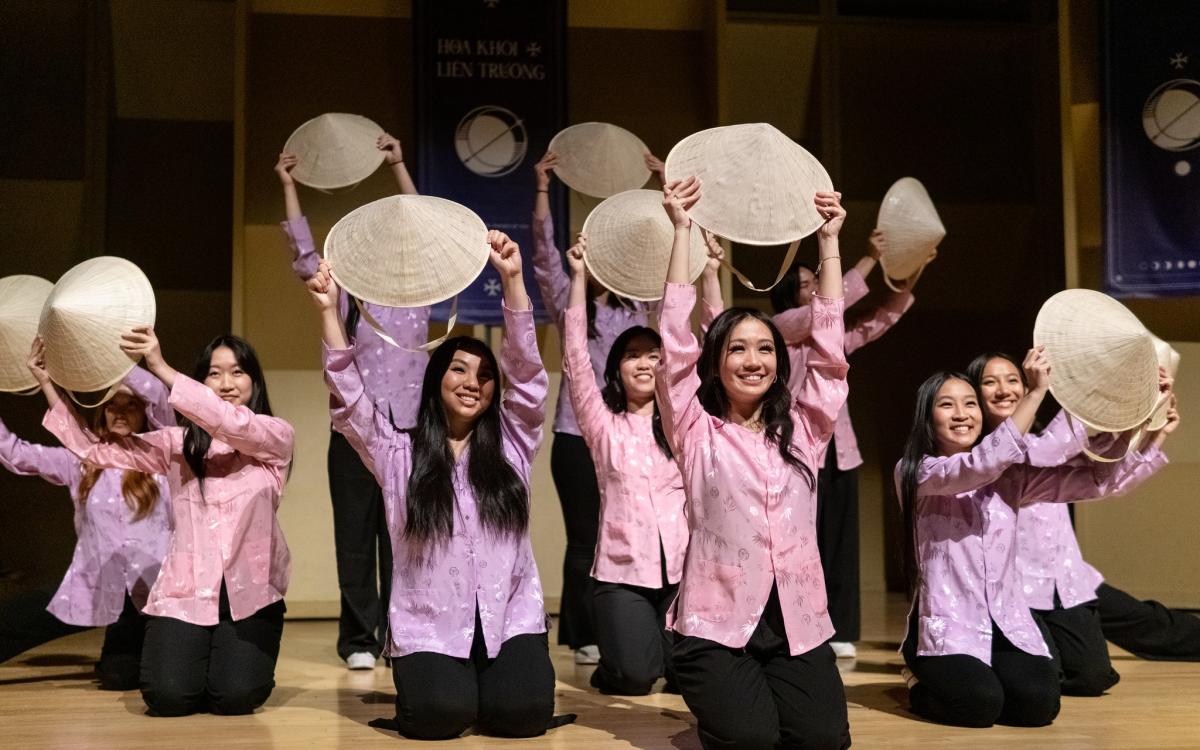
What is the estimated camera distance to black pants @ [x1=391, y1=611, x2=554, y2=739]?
2832mm

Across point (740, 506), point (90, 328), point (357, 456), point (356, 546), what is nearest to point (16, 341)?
point (90, 328)

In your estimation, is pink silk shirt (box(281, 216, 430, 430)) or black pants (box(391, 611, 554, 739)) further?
pink silk shirt (box(281, 216, 430, 430))

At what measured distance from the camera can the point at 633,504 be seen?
3.58 m

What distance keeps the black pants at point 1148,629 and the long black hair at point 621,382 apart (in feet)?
4.64

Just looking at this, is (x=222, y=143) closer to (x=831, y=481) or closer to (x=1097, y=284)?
(x=831, y=481)

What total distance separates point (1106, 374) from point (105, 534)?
2766 mm

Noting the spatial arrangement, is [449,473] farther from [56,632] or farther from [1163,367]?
[1163,367]

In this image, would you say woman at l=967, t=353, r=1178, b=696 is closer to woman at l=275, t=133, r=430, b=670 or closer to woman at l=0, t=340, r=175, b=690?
woman at l=275, t=133, r=430, b=670

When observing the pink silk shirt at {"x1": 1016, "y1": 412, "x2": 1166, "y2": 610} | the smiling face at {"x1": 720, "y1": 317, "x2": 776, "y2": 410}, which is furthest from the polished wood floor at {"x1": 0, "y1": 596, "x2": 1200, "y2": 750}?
the smiling face at {"x1": 720, "y1": 317, "x2": 776, "y2": 410}

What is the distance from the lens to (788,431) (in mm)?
2758

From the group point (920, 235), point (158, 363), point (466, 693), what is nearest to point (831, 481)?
point (920, 235)

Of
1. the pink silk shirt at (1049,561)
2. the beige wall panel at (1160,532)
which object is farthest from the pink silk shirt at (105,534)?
the beige wall panel at (1160,532)

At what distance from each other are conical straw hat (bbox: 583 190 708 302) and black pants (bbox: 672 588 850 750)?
1119 millimetres

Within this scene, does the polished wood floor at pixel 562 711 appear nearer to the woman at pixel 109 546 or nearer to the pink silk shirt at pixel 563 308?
the woman at pixel 109 546
